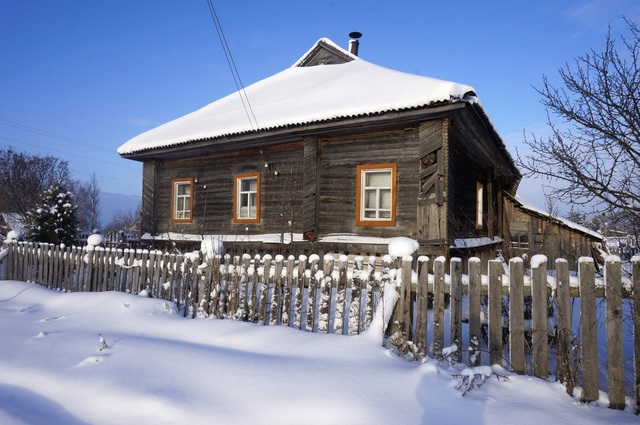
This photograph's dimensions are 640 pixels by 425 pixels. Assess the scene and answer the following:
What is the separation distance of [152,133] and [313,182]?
737 centimetres

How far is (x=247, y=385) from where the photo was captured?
3.01 m

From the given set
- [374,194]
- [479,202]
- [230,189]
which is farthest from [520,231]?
[230,189]

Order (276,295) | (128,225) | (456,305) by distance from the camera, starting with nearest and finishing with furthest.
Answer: (456,305) → (276,295) → (128,225)

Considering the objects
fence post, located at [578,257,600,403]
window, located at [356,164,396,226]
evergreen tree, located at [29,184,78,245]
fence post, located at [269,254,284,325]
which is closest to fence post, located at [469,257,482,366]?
fence post, located at [578,257,600,403]

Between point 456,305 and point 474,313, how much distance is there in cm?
17

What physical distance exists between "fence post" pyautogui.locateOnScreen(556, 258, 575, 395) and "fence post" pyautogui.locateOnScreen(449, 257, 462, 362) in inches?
30.8

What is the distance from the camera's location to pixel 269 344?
3.96 metres

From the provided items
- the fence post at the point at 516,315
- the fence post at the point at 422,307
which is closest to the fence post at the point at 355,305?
the fence post at the point at 422,307

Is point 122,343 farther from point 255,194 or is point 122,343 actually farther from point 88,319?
point 255,194

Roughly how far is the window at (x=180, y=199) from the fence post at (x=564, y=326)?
1227cm

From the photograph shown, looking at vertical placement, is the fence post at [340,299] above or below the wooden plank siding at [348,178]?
below

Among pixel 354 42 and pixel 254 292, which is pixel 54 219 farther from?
pixel 354 42

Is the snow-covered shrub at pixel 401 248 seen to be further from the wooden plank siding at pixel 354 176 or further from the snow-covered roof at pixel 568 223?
the snow-covered roof at pixel 568 223

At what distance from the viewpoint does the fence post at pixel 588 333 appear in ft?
9.80
